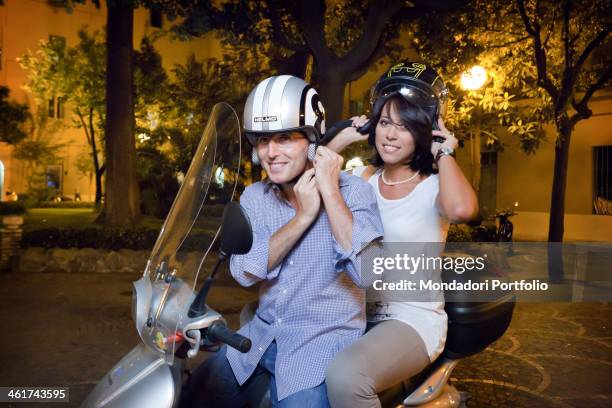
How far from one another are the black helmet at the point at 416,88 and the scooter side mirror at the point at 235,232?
3.58 feet

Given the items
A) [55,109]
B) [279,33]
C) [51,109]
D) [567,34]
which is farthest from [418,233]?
[55,109]

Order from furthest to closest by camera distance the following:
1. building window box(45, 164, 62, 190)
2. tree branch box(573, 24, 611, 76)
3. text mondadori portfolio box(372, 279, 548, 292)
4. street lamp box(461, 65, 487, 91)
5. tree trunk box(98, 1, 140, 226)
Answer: building window box(45, 164, 62, 190), tree trunk box(98, 1, 140, 226), street lamp box(461, 65, 487, 91), tree branch box(573, 24, 611, 76), text mondadori portfolio box(372, 279, 548, 292)

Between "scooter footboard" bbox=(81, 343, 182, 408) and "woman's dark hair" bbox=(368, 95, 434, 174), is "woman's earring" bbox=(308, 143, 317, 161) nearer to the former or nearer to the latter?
"woman's dark hair" bbox=(368, 95, 434, 174)

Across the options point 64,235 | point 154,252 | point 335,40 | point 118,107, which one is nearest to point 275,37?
point 335,40

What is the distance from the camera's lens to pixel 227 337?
167 centimetres

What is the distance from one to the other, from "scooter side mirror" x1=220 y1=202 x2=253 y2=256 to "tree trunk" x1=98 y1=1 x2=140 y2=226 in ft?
33.1

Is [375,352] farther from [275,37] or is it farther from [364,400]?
[275,37]

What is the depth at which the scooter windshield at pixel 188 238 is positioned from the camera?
1769mm

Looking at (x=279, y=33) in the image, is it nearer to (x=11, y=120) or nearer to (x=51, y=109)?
(x=11, y=120)

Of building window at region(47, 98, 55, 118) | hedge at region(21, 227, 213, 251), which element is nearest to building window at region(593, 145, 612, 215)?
hedge at region(21, 227, 213, 251)

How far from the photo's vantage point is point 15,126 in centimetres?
2536

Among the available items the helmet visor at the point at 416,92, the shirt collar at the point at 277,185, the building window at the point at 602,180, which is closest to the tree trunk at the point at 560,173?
the building window at the point at 602,180

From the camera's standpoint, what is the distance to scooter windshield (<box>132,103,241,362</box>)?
177 centimetres

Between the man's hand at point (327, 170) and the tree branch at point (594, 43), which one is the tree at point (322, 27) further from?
the man's hand at point (327, 170)
